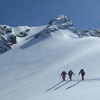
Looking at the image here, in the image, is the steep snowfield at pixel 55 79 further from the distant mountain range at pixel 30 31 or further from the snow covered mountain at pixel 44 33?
the distant mountain range at pixel 30 31

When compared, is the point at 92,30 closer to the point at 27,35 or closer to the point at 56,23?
the point at 56,23

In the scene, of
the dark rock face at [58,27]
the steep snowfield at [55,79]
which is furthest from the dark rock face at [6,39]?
the steep snowfield at [55,79]

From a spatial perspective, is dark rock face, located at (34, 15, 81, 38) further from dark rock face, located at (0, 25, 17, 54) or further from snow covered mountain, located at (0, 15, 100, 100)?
dark rock face, located at (0, 25, 17, 54)

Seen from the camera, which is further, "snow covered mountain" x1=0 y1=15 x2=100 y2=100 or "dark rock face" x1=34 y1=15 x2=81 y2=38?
"dark rock face" x1=34 y1=15 x2=81 y2=38

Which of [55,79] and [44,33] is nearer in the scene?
[55,79]

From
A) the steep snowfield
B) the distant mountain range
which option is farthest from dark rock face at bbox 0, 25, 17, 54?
the steep snowfield

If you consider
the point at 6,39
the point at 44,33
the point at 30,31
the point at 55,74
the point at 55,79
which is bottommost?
the point at 55,79

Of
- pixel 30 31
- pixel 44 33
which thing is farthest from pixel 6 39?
pixel 30 31

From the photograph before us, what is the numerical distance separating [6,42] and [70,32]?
33677 mm

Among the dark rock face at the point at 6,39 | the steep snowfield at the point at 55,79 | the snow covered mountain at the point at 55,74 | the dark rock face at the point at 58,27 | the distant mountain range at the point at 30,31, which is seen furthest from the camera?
the dark rock face at the point at 58,27

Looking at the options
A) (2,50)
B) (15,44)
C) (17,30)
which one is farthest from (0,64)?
(17,30)

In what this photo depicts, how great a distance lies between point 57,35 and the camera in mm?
86188

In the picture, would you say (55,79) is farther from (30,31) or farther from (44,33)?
(30,31)

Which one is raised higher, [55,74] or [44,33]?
[44,33]
